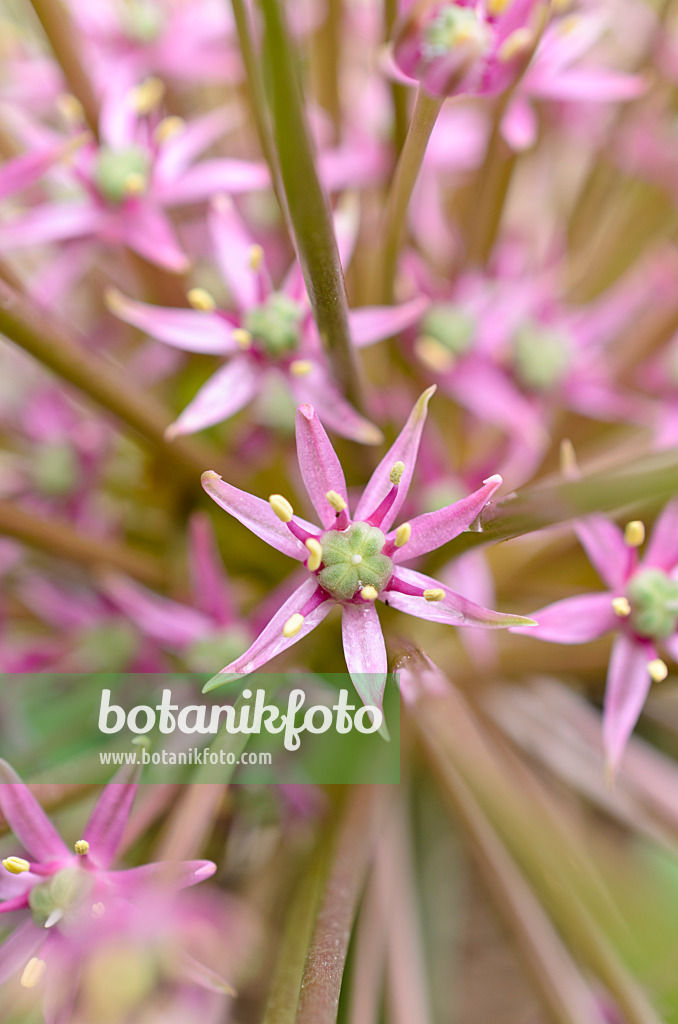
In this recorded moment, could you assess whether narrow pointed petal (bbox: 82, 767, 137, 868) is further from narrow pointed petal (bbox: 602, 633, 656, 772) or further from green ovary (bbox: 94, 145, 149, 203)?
green ovary (bbox: 94, 145, 149, 203)

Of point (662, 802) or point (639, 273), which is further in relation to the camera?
point (639, 273)

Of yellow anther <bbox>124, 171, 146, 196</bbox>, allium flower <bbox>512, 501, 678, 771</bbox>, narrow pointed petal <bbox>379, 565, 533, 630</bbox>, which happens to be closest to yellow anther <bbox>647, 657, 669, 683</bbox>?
allium flower <bbox>512, 501, 678, 771</bbox>

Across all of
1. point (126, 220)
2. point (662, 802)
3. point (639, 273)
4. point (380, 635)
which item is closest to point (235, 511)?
point (380, 635)

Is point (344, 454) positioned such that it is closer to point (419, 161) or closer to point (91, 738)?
point (419, 161)

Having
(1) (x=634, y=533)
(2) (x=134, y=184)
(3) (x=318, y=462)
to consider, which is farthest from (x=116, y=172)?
(1) (x=634, y=533)

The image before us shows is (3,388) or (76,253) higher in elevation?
(3,388)

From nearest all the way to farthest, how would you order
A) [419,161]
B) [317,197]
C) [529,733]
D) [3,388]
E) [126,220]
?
[317,197] < [419,161] < [126,220] < [529,733] < [3,388]

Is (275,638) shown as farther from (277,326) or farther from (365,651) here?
(277,326)
